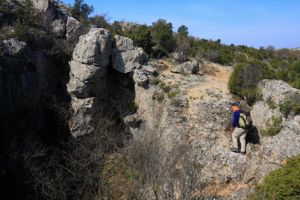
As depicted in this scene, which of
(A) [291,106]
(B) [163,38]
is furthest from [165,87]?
(A) [291,106]

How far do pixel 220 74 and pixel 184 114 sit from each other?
6323 mm

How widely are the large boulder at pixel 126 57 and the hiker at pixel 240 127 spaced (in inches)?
271

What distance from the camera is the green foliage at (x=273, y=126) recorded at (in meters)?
17.4

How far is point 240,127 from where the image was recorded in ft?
58.8

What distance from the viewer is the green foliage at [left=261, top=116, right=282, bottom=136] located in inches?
685

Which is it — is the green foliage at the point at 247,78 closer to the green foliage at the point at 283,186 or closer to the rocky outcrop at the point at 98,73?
A: the rocky outcrop at the point at 98,73

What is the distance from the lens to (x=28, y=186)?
19.0m

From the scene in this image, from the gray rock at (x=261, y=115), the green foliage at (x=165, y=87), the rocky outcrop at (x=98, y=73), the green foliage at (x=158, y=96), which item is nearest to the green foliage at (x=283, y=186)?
the gray rock at (x=261, y=115)

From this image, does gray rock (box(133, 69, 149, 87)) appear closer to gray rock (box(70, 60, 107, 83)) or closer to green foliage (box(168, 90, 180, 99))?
green foliage (box(168, 90, 180, 99))

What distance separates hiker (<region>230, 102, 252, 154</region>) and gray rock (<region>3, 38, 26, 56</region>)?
1149 centimetres

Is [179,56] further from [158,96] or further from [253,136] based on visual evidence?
[253,136]

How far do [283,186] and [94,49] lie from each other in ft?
43.1

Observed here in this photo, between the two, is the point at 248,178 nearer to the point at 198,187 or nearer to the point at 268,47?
the point at 198,187

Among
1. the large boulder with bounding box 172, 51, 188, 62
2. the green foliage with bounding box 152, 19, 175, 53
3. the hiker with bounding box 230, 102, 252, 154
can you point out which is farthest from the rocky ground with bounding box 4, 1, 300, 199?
the green foliage with bounding box 152, 19, 175, 53
